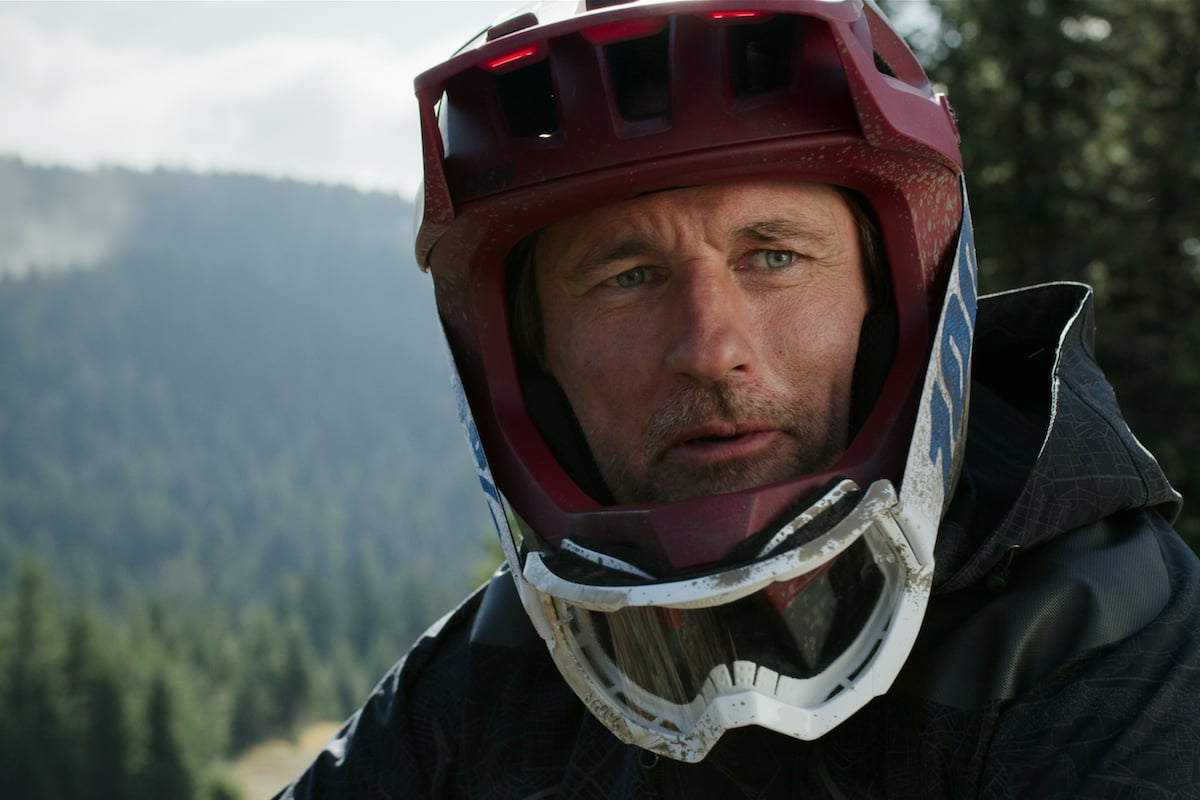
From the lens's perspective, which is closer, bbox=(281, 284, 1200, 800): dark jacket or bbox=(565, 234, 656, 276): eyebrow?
bbox=(281, 284, 1200, 800): dark jacket

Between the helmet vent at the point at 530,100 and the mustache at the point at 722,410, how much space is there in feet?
1.81

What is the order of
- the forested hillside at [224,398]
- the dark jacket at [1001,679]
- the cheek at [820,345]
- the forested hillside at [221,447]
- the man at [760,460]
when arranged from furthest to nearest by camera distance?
the forested hillside at [224,398] < the forested hillside at [221,447] < the cheek at [820,345] < the man at [760,460] < the dark jacket at [1001,679]

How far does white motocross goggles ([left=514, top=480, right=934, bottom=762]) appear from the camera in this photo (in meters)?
1.79

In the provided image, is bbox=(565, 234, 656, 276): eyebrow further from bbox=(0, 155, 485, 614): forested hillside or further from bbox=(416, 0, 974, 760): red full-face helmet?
bbox=(0, 155, 485, 614): forested hillside

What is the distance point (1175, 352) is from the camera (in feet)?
54.4

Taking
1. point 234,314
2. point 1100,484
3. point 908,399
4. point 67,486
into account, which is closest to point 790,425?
point 908,399

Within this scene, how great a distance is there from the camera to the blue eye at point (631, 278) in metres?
2.27

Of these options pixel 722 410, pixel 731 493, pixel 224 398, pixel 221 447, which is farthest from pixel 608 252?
pixel 224 398

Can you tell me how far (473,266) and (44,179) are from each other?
507ft

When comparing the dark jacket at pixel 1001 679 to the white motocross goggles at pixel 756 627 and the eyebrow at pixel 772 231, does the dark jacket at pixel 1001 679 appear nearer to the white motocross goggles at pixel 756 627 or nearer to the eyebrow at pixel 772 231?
the white motocross goggles at pixel 756 627

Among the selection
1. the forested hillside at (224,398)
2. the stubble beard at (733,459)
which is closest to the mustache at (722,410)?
the stubble beard at (733,459)

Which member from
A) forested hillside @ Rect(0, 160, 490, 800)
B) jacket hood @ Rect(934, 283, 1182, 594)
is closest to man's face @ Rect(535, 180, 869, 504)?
jacket hood @ Rect(934, 283, 1182, 594)

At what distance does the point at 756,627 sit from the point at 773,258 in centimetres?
67

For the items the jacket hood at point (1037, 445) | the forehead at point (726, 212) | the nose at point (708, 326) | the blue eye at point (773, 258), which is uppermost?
the forehead at point (726, 212)
